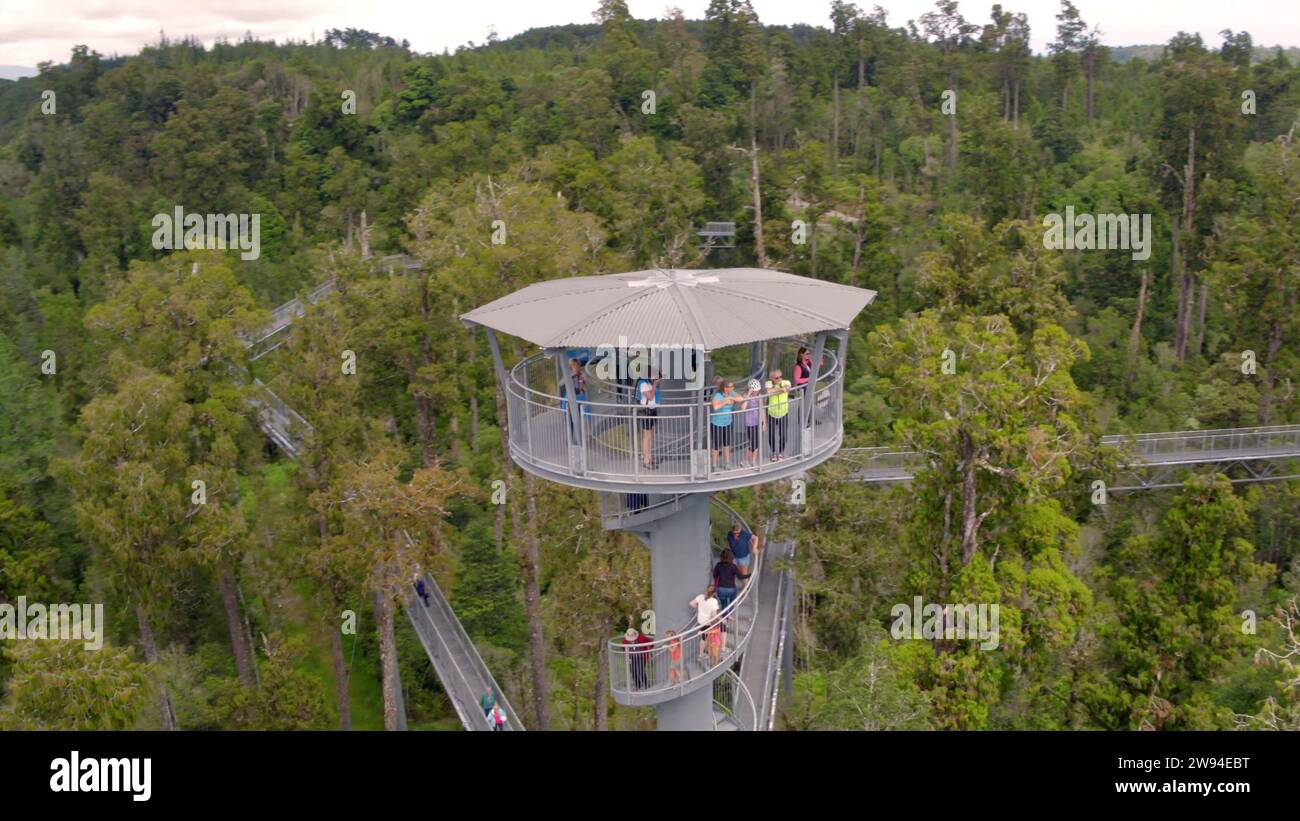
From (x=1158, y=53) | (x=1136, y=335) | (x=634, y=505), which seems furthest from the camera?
(x=1158, y=53)

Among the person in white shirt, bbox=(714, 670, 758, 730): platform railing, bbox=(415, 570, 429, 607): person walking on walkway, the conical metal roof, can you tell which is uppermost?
the conical metal roof

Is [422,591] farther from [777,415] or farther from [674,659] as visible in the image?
[777,415]

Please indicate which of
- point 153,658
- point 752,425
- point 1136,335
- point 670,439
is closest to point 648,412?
point 670,439

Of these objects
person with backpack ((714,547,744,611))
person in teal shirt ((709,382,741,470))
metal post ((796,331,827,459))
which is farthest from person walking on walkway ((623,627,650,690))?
metal post ((796,331,827,459))

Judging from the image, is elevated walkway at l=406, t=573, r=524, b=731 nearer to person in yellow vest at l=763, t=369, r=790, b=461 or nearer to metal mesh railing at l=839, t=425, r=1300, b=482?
person in yellow vest at l=763, t=369, r=790, b=461

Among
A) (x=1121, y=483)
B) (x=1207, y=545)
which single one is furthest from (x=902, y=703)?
(x=1121, y=483)
